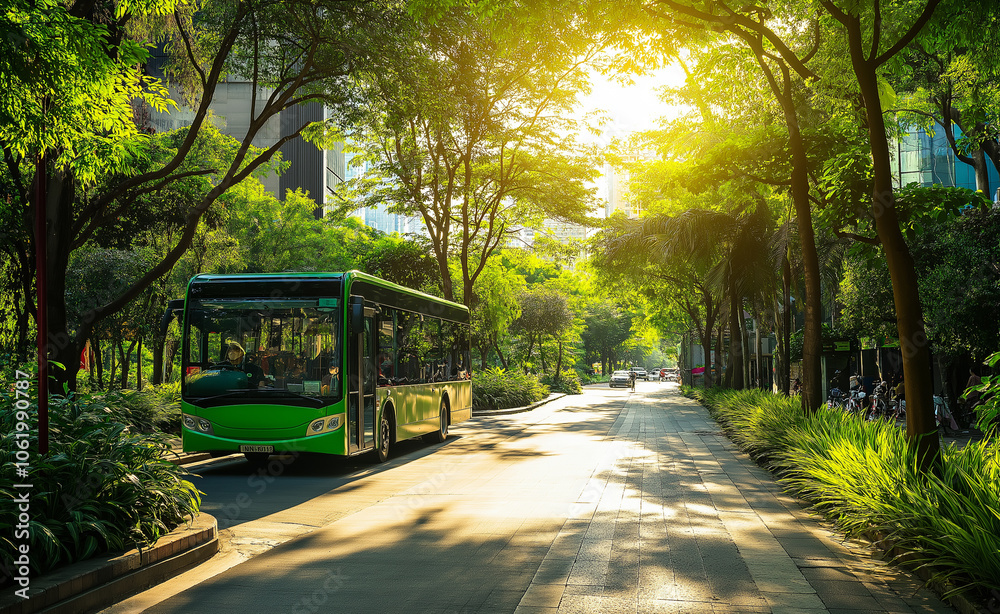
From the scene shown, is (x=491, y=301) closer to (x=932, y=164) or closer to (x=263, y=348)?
(x=932, y=164)

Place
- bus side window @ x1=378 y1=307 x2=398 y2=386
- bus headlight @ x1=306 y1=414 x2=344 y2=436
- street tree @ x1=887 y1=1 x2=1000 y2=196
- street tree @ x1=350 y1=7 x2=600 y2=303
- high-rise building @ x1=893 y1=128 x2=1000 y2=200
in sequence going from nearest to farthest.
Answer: street tree @ x1=887 y1=1 x2=1000 y2=196, bus headlight @ x1=306 y1=414 x2=344 y2=436, bus side window @ x1=378 y1=307 x2=398 y2=386, street tree @ x1=350 y1=7 x2=600 y2=303, high-rise building @ x1=893 y1=128 x2=1000 y2=200

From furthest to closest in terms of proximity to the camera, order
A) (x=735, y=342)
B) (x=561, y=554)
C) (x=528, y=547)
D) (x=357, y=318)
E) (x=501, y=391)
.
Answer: (x=501, y=391) < (x=735, y=342) < (x=357, y=318) < (x=528, y=547) < (x=561, y=554)

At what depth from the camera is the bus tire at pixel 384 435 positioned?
1411 cm

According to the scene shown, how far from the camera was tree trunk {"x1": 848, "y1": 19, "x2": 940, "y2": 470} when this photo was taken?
25.4 feet

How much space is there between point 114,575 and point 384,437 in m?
8.72

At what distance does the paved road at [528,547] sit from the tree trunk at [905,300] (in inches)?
57.4

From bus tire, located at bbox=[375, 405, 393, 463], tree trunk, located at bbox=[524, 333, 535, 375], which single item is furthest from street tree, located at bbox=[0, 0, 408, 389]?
tree trunk, located at bbox=[524, 333, 535, 375]

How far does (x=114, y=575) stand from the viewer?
19.0ft

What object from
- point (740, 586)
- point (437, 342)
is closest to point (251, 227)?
point (437, 342)

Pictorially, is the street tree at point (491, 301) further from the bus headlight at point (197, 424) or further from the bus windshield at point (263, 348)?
the bus headlight at point (197, 424)

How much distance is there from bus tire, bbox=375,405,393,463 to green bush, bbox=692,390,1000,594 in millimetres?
6839

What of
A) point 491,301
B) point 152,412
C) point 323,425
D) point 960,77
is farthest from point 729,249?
point 152,412

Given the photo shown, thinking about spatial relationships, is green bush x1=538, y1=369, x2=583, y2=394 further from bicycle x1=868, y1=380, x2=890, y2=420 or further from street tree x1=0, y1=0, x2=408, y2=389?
street tree x1=0, y1=0, x2=408, y2=389

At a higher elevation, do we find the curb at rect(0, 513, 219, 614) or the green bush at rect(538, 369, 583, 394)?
the curb at rect(0, 513, 219, 614)
